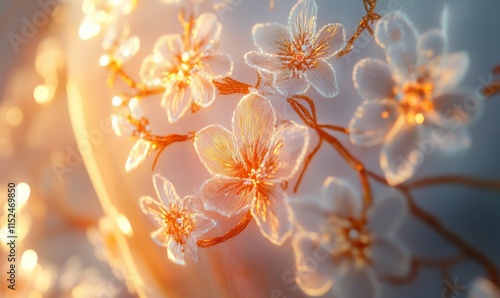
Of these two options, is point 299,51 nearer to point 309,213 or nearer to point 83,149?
point 309,213

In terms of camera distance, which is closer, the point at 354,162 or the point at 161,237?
the point at 354,162

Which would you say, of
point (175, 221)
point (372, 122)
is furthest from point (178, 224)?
point (372, 122)

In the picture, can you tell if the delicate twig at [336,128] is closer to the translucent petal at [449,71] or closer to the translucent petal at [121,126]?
the translucent petal at [449,71]

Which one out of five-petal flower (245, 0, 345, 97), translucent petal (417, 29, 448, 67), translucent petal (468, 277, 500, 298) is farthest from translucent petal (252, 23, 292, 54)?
translucent petal (468, 277, 500, 298)

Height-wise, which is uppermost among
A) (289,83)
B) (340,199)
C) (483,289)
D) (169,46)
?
(169,46)

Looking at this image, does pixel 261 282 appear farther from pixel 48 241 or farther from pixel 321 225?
pixel 48 241

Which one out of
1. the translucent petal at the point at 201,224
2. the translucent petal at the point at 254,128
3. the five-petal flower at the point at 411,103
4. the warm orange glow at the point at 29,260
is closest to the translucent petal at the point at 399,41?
the five-petal flower at the point at 411,103
